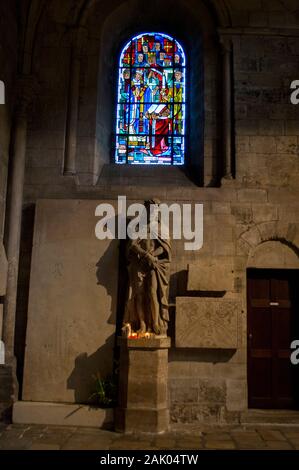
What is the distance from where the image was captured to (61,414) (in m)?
5.15

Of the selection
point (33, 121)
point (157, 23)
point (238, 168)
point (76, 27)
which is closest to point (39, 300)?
point (33, 121)

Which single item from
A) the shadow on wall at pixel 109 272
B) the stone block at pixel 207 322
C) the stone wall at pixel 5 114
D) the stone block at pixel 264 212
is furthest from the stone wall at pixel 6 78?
the stone block at pixel 264 212

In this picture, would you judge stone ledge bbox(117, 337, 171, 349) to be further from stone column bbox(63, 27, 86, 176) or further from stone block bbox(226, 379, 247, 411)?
stone column bbox(63, 27, 86, 176)

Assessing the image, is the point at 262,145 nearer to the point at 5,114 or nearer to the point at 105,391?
the point at 5,114

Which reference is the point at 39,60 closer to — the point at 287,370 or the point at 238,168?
the point at 238,168

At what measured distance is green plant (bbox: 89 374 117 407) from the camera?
17.0 feet

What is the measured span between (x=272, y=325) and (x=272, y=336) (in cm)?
14

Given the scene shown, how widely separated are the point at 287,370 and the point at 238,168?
8.68 ft

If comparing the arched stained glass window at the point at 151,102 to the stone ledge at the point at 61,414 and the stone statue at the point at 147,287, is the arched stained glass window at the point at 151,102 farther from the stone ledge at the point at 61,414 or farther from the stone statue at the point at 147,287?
the stone ledge at the point at 61,414

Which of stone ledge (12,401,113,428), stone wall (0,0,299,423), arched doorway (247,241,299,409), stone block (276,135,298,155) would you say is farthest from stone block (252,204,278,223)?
stone ledge (12,401,113,428)

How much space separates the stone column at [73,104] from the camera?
612 cm

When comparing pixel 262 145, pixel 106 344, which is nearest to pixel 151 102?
pixel 262 145

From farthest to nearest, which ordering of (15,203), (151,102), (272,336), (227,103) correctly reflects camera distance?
(151,102) → (227,103) → (15,203) → (272,336)

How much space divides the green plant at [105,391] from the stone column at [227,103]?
2957 millimetres
